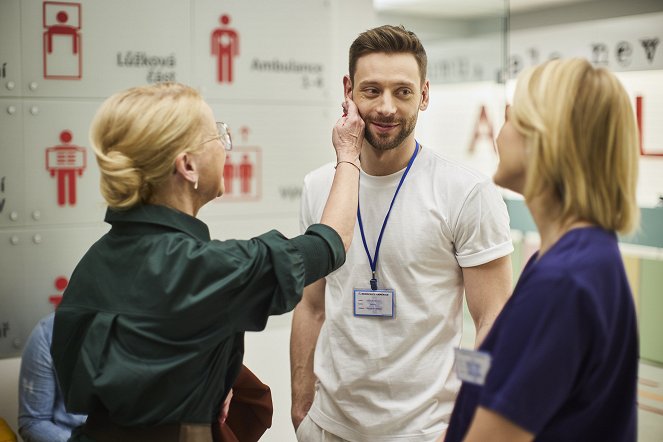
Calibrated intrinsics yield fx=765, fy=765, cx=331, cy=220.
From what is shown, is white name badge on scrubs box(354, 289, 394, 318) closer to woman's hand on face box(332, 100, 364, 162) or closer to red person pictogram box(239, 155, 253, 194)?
woman's hand on face box(332, 100, 364, 162)

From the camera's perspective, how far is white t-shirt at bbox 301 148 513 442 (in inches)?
78.4

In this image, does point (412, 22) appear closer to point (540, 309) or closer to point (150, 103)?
point (150, 103)

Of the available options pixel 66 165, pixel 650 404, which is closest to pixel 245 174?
pixel 66 165

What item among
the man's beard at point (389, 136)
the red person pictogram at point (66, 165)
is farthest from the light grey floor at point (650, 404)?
the red person pictogram at point (66, 165)

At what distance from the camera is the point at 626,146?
1174mm

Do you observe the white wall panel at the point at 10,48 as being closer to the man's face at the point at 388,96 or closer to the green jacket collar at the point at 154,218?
the man's face at the point at 388,96

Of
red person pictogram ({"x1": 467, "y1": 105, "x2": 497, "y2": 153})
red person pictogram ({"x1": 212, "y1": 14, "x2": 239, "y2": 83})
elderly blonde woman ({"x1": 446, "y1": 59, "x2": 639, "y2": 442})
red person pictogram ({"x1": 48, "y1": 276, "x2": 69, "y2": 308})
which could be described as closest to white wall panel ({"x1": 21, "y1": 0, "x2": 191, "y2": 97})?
red person pictogram ({"x1": 212, "y1": 14, "x2": 239, "y2": 83})

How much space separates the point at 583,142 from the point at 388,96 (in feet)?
3.27

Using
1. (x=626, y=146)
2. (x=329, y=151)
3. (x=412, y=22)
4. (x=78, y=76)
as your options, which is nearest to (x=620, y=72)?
(x=412, y=22)

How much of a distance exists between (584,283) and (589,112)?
264 mm

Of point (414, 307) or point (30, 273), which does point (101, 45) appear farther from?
point (414, 307)

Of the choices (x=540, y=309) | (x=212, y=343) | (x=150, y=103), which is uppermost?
(x=150, y=103)

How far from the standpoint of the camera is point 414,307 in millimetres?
2018

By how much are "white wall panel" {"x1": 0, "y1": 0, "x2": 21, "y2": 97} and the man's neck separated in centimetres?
148
